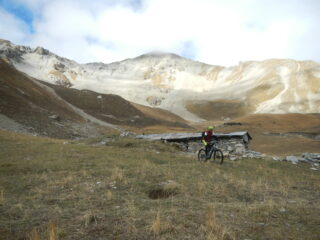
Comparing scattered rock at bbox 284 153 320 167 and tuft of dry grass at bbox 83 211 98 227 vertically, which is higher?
scattered rock at bbox 284 153 320 167

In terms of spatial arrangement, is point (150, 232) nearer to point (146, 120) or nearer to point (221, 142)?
point (221, 142)

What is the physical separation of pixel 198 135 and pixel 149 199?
16426 millimetres

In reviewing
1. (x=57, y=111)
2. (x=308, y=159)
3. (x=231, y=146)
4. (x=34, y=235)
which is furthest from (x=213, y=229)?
(x=57, y=111)

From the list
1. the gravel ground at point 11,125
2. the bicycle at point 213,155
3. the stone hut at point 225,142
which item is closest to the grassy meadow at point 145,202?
the bicycle at point 213,155

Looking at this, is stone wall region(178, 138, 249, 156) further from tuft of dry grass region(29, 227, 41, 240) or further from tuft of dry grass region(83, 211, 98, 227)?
tuft of dry grass region(29, 227, 41, 240)

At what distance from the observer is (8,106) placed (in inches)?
1720

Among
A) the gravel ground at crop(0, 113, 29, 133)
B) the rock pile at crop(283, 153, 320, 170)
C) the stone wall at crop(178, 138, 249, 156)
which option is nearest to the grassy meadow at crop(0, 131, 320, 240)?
the rock pile at crop(283, 153, 320, 170)

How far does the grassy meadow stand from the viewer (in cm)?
633

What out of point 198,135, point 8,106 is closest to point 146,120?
point 8,106

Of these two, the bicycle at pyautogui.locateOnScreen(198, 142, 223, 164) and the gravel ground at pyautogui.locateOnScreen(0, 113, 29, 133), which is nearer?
the bicycle at pyautogui.locateOnScreen(198, 142, 223, 164)

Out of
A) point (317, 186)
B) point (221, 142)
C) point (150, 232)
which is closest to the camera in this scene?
point (150, 232)

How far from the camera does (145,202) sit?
28.6 feet

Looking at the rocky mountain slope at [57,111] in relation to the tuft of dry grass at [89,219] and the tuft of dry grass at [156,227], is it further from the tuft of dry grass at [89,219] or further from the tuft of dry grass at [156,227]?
the tuft of dry grass at [156,227]

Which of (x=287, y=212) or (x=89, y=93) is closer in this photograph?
(x=287, y=212)
